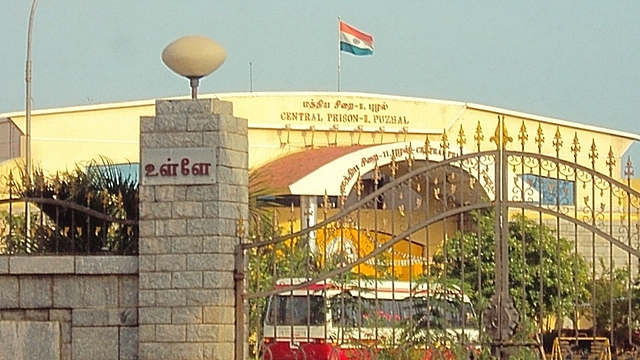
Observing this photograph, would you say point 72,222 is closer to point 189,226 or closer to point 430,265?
point 189,226

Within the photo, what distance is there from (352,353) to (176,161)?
3.45 meters

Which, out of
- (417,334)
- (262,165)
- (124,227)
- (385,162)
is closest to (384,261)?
(417,334)

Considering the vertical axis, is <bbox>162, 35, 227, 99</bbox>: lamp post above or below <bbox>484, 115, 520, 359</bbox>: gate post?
above

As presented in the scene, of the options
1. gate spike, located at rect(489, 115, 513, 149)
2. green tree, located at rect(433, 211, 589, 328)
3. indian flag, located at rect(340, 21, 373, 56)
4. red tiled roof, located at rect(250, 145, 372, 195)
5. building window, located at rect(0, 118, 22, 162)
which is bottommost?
green tree, located at rect(433, 211, 589, 328)

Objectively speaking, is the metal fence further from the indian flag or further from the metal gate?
the indian flag

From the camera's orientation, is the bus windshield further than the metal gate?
Yes

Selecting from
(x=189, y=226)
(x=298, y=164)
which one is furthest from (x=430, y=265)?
(x=298, y=164)

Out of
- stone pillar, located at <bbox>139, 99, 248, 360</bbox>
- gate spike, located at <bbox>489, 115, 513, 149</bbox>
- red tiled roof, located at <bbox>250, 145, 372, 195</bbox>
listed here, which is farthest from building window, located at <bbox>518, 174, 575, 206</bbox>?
red tiled roof, located at <bbox>250, 145, 372, 195</bbox>

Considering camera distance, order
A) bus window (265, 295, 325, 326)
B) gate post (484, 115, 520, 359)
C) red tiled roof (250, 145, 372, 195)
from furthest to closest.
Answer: red tiled roof (250, 145, 372, 195), bus window (265, 295, 325, 326), gate post (484, 115, 520, 359)

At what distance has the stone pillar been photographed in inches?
434

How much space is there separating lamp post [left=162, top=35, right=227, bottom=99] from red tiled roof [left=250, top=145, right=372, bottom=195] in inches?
714

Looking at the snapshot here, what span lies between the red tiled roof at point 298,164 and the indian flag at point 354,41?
9.73 feet

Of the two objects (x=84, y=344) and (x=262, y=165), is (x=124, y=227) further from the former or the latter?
(x=262, y=165)

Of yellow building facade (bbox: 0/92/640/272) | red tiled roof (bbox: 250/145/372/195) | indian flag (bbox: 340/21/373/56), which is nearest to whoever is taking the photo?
red tiled roof (bbox: 250/145/372/195)
